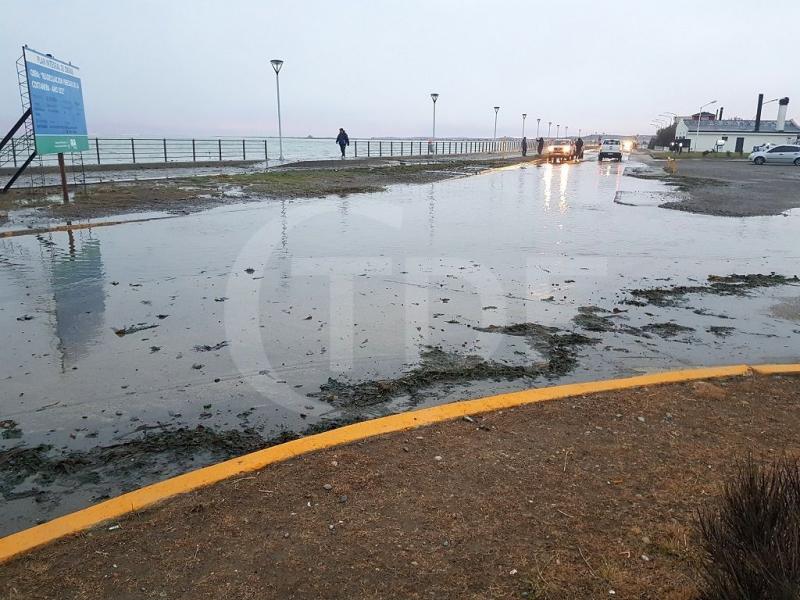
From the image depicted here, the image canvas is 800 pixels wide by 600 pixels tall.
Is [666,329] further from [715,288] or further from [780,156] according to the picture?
[780,156]

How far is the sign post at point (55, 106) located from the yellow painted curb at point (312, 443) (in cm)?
1371

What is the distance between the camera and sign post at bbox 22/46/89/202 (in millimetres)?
14219

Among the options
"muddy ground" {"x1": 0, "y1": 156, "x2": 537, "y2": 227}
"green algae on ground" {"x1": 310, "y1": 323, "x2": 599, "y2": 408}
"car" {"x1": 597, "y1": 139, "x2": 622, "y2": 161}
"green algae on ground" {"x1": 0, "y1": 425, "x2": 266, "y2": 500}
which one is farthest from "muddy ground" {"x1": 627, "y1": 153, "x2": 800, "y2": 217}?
"car" {"x1": 597, "y1": 139, "x2": 622, "y2": 161}

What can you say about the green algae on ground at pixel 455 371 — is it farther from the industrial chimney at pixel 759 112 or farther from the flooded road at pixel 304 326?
the industrial chimney at pixel 759 112

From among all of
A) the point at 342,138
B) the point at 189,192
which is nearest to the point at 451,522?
the point at 189,192

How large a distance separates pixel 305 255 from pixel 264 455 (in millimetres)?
6438

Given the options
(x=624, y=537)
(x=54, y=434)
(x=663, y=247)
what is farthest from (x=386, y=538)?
(x=663, y=247)

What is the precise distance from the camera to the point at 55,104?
50.0ft

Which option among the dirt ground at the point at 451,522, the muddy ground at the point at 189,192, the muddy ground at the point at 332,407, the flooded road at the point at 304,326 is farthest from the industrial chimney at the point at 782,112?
the dirt ground at the point at 451,522

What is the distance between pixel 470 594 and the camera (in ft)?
8.40

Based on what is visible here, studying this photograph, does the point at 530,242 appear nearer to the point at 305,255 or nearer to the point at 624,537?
the point at 305,255

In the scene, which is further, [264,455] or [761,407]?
[761,407]

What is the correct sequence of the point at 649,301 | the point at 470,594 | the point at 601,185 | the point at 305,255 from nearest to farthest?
1. the point at 470,594
2. the point at 649,301
3. the point at 305,255
4. the point at 601,185

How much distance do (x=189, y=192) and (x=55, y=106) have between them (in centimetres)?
445
